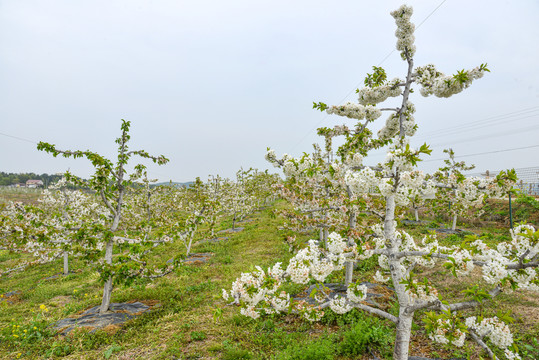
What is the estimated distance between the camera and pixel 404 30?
13.9ft

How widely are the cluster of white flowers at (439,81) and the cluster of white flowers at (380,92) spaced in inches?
14.6

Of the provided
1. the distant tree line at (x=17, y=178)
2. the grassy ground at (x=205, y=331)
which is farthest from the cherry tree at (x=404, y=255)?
the distant tree line at (x=17, y=178)

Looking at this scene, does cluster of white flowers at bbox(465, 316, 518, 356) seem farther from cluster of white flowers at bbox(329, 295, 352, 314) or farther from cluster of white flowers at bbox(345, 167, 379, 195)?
cluster of white flowers at bbox(345, 167, 379, 195)

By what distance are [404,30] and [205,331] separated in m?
8.17

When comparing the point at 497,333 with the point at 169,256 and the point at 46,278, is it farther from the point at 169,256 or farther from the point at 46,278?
the point at 46,278

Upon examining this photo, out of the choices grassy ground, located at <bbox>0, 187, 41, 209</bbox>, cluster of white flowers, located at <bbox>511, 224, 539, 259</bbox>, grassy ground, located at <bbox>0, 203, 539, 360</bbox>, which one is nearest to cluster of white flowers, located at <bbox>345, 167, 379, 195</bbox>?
cluster of white flowers, located at <bbox>511, 224, 539, 259</bbox>

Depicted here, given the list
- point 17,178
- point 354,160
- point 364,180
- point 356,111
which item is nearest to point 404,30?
point 356,111

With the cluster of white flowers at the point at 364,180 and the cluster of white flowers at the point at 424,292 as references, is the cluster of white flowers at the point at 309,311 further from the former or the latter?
the cluster of white flowers at the point at 364,180

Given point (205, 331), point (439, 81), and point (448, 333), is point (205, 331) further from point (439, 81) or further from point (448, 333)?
point (439, 81)

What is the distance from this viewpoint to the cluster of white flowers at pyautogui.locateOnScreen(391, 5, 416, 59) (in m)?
4.15

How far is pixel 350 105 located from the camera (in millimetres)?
4488

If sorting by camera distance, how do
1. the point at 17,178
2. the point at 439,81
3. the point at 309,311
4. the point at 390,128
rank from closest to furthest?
the point at 309,311 → the point at 439,81 → the point at 390,128 → the point at 17,178

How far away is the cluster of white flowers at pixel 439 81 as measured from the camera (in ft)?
12.0

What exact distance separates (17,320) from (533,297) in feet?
52.5
